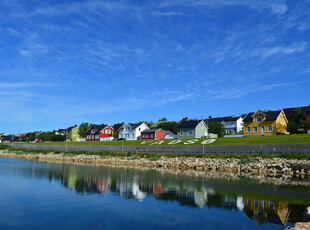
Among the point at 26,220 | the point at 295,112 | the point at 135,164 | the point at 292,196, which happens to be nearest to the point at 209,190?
the point at 292,196

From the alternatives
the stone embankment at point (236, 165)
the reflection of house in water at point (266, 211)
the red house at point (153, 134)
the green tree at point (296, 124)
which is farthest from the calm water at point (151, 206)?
the red house at point (153, 134)

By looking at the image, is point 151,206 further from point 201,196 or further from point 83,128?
point 83,128

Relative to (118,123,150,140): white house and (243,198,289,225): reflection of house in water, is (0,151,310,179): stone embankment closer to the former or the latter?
(243,198,289,225): reflection of house in water

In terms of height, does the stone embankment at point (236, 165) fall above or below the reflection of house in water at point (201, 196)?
above

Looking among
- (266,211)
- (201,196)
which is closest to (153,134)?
(201,196)

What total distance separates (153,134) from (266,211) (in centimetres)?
7027

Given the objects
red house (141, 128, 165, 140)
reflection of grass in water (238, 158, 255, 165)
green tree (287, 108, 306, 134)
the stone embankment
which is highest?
green tree (287, 108, 306, 134)

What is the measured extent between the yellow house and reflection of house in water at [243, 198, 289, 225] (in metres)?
50.4

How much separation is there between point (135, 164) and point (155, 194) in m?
27.2

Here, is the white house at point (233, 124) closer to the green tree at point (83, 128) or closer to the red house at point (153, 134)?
the red house at point (153, 134)

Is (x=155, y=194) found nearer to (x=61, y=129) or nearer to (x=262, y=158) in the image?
(x=262, y=158)

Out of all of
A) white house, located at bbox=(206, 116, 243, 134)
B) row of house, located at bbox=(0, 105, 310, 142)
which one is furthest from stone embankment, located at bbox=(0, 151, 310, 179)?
white house, located at bbox=(206, 116, 243, 134)

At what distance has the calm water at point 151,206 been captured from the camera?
1313 cm

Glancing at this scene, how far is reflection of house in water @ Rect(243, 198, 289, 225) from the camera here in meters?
13.9
